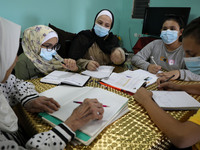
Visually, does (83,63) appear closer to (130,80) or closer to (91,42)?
(91,42)

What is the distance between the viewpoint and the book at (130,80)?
98 cm

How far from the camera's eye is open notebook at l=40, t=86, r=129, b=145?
53 cm

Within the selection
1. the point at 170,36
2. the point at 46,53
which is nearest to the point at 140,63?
the point at 170,36

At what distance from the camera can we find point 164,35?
1541 millimetres

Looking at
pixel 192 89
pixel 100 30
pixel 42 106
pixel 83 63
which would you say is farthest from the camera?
pixel 100 30

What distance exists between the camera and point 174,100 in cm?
81

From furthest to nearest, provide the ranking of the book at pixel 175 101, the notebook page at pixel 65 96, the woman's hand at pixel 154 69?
the woman's hand at pixel 154 69
the book at pixel 175 101
the notebook page at pixel 65 96

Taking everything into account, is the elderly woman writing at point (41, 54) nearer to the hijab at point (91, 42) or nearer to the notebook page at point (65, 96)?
the hijab at point (91, 42)

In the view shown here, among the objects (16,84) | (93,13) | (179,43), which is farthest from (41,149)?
(93,13)

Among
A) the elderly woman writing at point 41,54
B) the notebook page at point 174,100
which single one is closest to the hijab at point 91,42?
the elderly woman writing at point 41,54

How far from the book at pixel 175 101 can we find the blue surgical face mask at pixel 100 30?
3.55 ft

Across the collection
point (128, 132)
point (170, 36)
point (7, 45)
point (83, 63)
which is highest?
point (170, 36)

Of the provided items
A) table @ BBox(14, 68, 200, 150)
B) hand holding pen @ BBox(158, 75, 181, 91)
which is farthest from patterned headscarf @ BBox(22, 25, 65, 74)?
hand holding pen @ BBox(158, 75, 181, 91)

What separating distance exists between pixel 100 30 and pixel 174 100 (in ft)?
3.94
